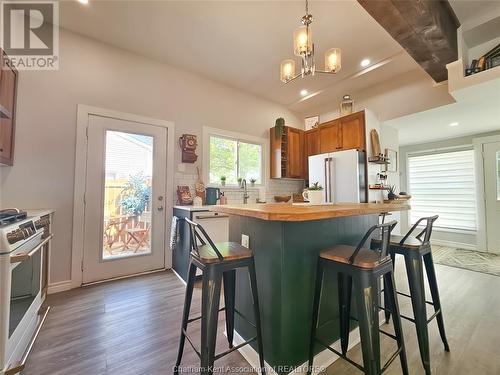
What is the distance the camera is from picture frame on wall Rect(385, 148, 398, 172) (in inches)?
160

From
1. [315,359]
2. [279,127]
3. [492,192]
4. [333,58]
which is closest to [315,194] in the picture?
[315,359]

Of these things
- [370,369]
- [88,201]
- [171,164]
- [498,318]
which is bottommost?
[498,318]

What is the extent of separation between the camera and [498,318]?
6.66 ft

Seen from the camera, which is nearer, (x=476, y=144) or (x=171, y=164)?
(x=171, y=164)

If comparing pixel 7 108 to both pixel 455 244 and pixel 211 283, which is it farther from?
pixel 455 244

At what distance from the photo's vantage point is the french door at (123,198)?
109 inches

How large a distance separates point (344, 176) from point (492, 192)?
329cm

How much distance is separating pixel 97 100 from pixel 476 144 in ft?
22.3

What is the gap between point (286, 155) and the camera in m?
4.52

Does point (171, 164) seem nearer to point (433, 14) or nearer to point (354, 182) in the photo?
point (354, 182)

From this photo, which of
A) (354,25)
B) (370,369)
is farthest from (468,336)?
(354,25)

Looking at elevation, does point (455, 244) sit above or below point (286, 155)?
below

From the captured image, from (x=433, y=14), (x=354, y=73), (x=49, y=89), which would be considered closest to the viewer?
(x=433, y=14)

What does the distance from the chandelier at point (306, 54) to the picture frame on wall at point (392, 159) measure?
260 cm
